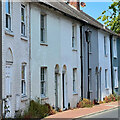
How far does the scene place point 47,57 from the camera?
59.9 feet

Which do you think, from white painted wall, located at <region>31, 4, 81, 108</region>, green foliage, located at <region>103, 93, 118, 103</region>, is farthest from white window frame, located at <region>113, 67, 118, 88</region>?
white painted wall, located at <region>31, 4, 81, 108</region>

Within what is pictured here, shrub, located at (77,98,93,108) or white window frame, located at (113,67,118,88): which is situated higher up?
white window frame, located at (113,67,118,88)

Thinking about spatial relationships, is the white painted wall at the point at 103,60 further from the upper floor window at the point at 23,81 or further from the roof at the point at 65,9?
the upper floor window at the point at 23,81

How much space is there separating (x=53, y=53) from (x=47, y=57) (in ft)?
3.05

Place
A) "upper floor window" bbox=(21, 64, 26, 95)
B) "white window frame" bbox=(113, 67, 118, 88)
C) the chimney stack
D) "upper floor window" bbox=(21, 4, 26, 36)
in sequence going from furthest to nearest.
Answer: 1. "white window frame" bbox=(113, 67, 118, 88)
2. the chimney stack
3. "upper floor window" bbox=(21, 4, 26, 36)
4. "upper floor window" bbox=(21, 64, 26, 95)

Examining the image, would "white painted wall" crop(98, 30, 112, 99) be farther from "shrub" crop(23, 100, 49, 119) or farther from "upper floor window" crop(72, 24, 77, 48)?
"shrub" crop(23, 100, 49, 119)

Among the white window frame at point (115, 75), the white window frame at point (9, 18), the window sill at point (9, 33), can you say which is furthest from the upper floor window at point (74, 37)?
the white window frame at point (115, 75)

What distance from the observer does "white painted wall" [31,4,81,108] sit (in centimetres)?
1694

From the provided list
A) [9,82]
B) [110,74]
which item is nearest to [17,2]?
[9,82]

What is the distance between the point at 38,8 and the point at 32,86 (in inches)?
174

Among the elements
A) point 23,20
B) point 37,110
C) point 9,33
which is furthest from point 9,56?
point 37,110

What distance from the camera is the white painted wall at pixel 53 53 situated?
16938mm

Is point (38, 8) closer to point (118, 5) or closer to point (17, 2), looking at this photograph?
point (17, 2)

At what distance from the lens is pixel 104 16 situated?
69.7ft
